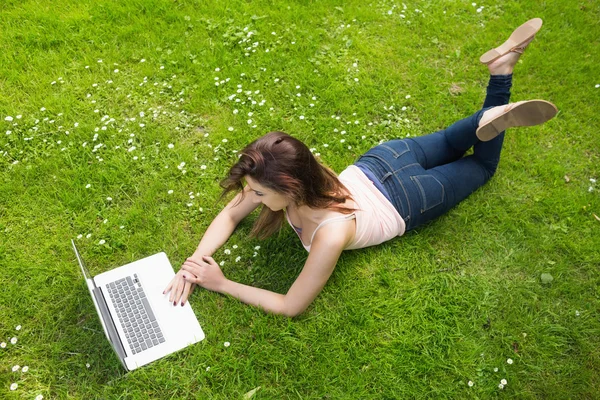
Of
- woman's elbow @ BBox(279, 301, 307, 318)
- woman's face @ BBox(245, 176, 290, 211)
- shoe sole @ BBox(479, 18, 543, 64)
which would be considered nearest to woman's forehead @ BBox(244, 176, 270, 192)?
woman's face @ BBox(245, 176, 290, 211)

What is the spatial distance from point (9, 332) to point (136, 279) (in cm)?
103

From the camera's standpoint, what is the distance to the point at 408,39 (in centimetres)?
543

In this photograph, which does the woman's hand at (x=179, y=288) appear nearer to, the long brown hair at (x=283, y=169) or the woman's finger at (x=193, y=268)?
the woman's finger at (x=193, y=268)

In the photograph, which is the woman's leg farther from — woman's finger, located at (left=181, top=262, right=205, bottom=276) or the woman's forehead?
woman's finger, located at (left=181, top=262, right=205, bottom=276)

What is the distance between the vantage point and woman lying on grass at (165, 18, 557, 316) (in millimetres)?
2814

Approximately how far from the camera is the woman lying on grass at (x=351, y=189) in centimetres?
281

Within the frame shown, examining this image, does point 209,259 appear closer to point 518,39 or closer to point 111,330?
point 111,330

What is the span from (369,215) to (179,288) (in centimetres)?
157

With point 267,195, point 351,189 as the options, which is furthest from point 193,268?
point 351,189

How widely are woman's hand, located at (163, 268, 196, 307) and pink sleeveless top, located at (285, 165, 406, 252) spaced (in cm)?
94

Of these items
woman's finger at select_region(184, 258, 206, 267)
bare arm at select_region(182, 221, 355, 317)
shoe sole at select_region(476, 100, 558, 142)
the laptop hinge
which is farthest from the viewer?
woman's finger at select_region(184, 258, 206, 267)

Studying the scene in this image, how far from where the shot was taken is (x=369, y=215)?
341cm

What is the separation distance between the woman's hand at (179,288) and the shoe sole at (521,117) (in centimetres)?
254

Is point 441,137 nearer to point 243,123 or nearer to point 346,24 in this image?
point 243,123
